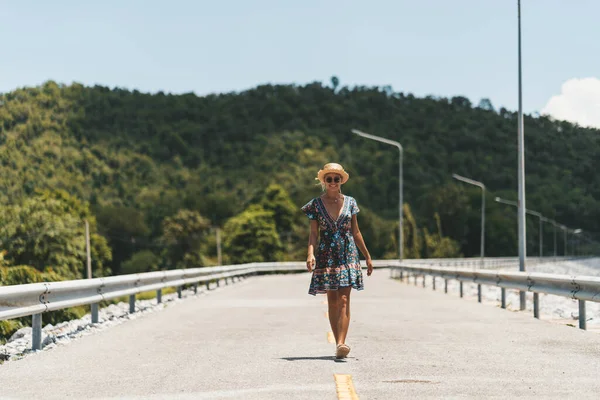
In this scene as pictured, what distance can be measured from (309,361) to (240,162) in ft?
474

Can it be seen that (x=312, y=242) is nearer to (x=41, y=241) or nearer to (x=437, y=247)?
→ (x=41, y=241)

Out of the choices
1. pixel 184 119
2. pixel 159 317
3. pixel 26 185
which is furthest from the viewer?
pixel 184 119

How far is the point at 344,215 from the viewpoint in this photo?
34.0 ft

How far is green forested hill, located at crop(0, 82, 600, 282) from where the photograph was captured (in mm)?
118000

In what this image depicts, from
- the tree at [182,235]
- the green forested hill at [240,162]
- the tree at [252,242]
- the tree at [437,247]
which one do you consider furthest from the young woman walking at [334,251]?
the tree at [182,235]

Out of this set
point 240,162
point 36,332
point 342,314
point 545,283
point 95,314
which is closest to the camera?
point 342,314

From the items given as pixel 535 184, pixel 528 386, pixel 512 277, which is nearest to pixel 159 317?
pixel 512 277

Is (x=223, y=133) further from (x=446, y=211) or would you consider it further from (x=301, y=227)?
(x=301, y=227)

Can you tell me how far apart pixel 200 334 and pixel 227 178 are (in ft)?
455

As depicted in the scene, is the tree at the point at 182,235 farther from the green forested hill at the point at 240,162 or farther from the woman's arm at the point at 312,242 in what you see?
the woman's arm at the point at 312,242

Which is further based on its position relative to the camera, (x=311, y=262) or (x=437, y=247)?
(x=437, y=247)

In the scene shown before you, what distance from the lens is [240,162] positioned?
153875 mm

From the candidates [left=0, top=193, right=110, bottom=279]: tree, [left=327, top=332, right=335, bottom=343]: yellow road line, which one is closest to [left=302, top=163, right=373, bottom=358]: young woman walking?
[left=327, top=332, right=335, bottom=343]: yellow road line

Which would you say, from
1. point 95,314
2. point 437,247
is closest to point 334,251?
point 95,314
